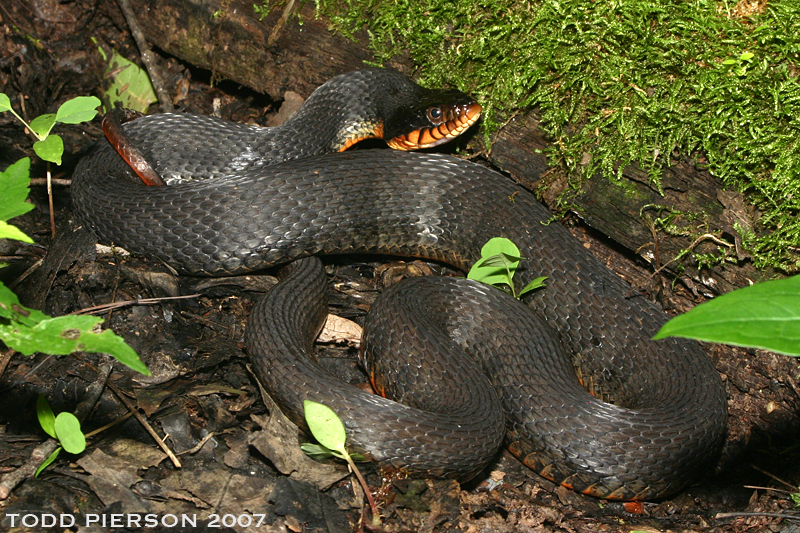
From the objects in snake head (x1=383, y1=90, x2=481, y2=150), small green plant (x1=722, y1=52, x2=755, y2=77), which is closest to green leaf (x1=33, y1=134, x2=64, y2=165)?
snake head (x1=383, y1=90, x2=481, y2=150)

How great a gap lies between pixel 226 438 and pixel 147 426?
1.63ft

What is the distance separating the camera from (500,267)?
5043 millimetres

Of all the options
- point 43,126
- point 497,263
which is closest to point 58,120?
point 43,126

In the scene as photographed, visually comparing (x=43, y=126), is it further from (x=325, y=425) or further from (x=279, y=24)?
(x=325, y=425)

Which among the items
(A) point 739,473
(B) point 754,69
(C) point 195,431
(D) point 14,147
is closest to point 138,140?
(D) point 14,147

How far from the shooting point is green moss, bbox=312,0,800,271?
4160 mm

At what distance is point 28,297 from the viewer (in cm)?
437

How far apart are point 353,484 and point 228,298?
210cm

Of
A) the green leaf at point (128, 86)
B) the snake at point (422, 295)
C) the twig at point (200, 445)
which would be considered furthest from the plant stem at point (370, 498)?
the green leaf at point (128, 86)

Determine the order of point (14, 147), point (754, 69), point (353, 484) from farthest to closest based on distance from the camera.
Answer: point (14, 147), point (754, 69), point (353, 484)

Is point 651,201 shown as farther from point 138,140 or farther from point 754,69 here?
point 138,140

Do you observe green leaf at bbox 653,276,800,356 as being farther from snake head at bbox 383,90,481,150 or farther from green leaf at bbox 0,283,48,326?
snake head at bbox 383,90,481,150

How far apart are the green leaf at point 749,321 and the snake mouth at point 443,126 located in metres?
3.48

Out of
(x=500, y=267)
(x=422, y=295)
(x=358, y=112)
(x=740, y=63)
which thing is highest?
(x=740, y=63)
